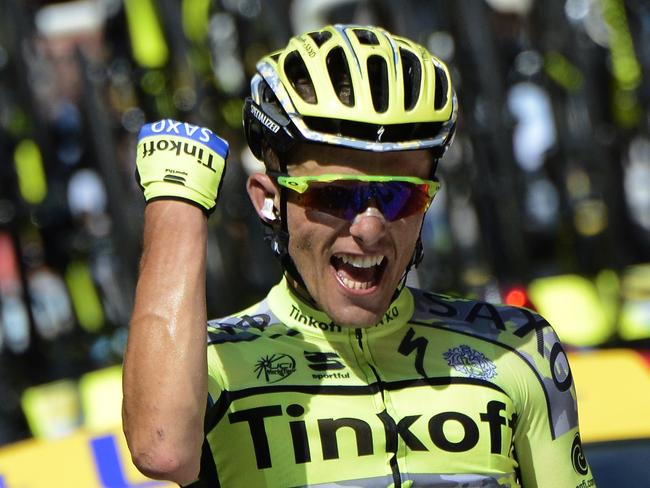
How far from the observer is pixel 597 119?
7.86 meters

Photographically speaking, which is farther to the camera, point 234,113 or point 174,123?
point 234,113

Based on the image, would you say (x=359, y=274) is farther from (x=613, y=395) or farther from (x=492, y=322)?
(x=613, y=395)

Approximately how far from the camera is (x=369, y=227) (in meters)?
2.51

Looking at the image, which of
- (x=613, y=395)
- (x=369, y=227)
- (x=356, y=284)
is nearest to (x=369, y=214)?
(x=369, y=227)

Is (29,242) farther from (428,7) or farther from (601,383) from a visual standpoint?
(601,383)

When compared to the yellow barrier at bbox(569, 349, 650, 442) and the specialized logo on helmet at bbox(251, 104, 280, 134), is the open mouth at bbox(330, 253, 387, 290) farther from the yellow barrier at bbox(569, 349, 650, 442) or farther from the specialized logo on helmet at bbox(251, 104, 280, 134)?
the yellow barrier at bbox(569, 349, 650, 442)

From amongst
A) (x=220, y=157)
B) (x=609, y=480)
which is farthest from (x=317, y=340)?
(x=609, y=480)

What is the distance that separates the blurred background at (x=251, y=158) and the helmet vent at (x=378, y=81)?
188 inches

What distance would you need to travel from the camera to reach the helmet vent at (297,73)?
105 inches

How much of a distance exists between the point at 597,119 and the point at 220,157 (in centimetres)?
573

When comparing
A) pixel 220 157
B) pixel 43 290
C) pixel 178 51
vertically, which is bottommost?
pixel 43 290

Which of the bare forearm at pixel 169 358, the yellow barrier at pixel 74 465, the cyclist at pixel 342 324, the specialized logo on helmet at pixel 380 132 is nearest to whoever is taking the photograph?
the bare forearm at pixel 169 358

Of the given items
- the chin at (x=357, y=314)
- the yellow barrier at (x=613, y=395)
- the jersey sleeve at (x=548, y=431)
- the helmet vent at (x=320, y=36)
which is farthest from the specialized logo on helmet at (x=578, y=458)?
the helmet vent at (x=320, y=36)

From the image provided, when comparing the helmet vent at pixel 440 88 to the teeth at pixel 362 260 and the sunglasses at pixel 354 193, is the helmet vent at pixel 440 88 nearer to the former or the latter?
the sunglasses at pixel 354 193
